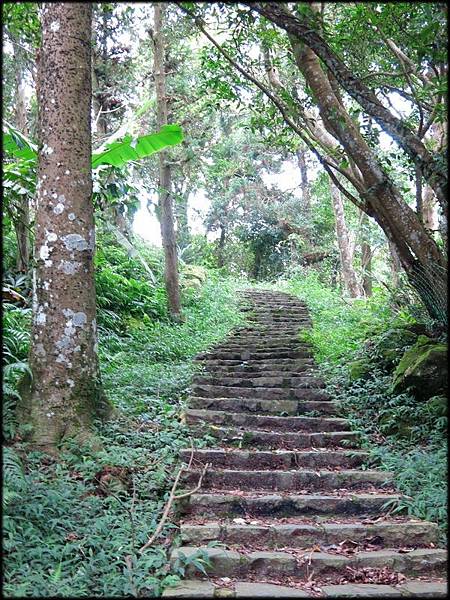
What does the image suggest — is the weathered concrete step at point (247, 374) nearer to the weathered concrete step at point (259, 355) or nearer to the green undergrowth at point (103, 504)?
the weathered concrete step at point (259, 355)

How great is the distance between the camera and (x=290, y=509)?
4.03 m

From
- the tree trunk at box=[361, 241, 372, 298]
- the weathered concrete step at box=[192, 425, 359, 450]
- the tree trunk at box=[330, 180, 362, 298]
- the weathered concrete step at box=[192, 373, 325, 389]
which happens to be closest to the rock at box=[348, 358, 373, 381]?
the weathered concrete step at box=[192, 373, 325, 389]

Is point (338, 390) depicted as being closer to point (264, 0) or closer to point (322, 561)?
point (322, 561)

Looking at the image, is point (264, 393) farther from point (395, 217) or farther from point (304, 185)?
point (304, 185)

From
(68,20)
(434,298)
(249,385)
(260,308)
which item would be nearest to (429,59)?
(434,298)

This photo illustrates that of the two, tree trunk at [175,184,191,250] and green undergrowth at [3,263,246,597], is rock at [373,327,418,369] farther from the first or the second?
tree trunk at [175,184,191,250]

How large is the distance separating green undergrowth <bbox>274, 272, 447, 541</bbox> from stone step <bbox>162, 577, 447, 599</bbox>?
61 centimetres

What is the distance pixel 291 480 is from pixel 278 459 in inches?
12.2

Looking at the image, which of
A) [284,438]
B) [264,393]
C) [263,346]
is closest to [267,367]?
[264,393]

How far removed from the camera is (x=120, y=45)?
1219 cm

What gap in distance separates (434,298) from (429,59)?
2211mm

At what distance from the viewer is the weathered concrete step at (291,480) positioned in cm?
435

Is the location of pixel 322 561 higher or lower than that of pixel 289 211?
lower

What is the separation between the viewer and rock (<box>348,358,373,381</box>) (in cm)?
620
